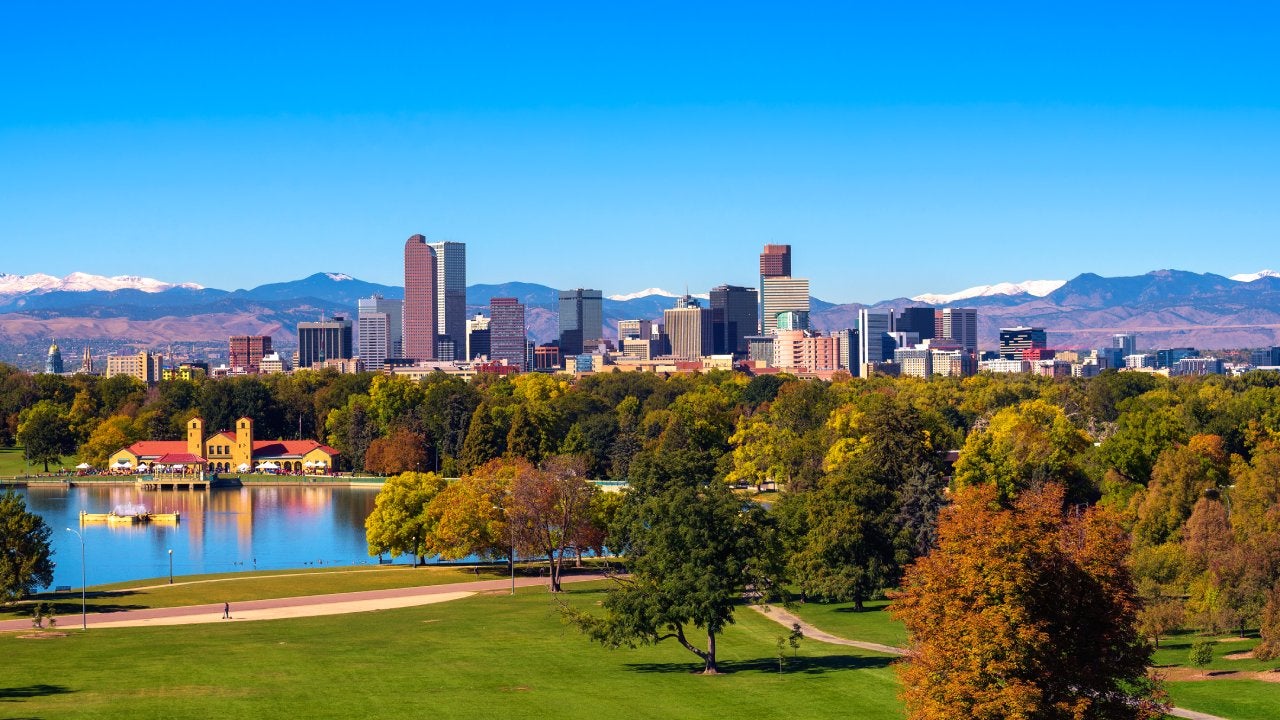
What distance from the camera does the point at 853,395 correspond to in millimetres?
143625

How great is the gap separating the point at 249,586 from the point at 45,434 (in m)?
87.3

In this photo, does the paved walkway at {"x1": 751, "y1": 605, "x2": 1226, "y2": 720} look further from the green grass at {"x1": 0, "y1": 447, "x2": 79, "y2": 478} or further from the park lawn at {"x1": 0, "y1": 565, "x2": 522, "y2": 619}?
the green grass at {"x1": 0, "y1": 447, "x2": 79, "y2": 478}

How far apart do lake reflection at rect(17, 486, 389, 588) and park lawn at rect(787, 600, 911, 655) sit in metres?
28.9

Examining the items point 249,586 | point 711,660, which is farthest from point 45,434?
point 711,660

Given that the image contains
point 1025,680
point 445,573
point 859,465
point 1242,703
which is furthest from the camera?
point 445,573

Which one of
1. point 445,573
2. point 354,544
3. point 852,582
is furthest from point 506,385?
point 852,582

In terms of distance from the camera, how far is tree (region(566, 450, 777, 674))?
4075 centimetres

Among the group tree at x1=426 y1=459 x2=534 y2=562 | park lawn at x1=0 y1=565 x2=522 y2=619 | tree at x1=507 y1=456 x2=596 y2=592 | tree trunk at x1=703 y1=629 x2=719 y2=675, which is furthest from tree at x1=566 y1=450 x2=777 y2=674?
tree at x1=426 y1=459 x2=534 y2=562

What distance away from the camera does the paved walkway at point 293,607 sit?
51938 mm

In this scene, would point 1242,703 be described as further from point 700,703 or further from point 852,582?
point 852,582

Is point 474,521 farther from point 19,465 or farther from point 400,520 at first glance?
point 19,465

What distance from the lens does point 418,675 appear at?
40.3 meters

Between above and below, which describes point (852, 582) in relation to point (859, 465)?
below

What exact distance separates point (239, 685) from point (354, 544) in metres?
47.7
